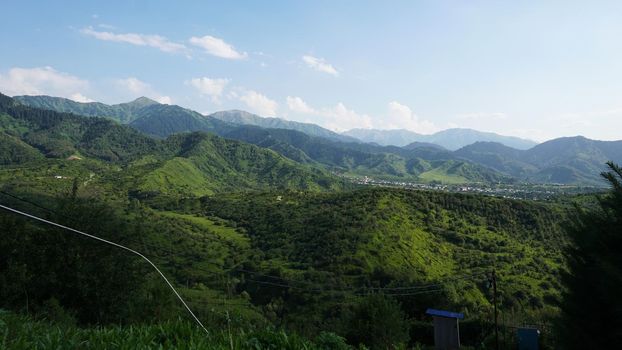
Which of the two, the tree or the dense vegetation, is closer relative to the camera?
the tree

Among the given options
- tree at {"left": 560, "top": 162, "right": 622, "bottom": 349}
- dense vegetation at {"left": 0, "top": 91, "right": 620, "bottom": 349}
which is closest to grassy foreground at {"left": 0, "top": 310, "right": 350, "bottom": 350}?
dense vegetation at {"left": 0, "top": 91, "right": 620, "bottom": 349}

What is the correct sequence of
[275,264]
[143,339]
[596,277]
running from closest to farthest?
[143,339] → [596,277] → [275,264]

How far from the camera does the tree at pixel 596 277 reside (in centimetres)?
845

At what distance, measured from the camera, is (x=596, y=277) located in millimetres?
10156

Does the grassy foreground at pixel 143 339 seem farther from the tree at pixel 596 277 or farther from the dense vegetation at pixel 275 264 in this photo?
the tree at pixel 596 277

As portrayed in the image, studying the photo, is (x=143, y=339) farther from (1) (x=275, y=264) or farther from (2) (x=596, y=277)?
(1) (x=275, y=264)

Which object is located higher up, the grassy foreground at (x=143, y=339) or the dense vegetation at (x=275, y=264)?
the grassy foreground at (x=143, y=339)

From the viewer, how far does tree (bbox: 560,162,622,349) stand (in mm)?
8453

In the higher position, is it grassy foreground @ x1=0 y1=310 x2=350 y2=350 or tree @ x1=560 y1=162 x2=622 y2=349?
tree @ x1=560 y1=162 x2=622 y2=349

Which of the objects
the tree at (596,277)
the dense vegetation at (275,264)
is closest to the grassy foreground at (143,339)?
the dense vegetation at (275,264)

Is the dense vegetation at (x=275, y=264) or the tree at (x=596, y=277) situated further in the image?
the dense vegetation at (x=275, y=264)

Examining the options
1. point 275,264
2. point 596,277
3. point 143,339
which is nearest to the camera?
point 143,339

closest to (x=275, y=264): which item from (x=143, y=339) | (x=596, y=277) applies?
(x=143, y=339)

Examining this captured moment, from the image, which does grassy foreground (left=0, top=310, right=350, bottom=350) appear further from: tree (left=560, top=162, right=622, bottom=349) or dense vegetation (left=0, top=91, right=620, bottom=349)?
tree (left=560, top=162, right=622, bottom=349)
